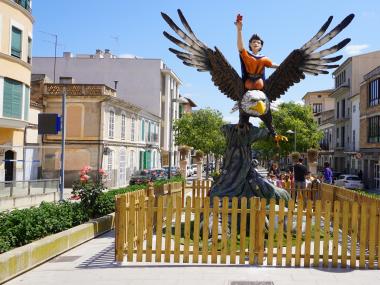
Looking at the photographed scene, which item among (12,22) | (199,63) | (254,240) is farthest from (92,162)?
(254,240)

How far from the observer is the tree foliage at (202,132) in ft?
153

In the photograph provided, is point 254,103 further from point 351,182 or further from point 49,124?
point 351,182

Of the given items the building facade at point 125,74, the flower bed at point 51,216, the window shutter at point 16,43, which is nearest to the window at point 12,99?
the window shutter at point 16,43

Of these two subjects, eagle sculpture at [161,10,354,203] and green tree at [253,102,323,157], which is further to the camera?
green tree at [253,102,323,157]

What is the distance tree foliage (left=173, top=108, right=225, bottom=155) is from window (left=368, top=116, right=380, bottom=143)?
560 inches

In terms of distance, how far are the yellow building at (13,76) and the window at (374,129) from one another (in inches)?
1082

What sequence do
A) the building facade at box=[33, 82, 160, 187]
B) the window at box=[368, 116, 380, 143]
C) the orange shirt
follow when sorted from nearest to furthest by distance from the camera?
the orange shirt, the building facade at box=[33, 82, 160, 187], the window at box=[368, 116, 380, 143]

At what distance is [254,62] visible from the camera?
11289 mm

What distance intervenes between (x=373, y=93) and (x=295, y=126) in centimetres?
1559

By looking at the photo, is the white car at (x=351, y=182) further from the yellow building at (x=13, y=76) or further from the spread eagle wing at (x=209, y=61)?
the spread eagle wing at (x=209, y=61)

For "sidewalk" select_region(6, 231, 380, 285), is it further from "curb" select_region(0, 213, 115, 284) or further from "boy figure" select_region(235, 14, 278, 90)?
"boy figure" select_region(235, 14, 278, 90)

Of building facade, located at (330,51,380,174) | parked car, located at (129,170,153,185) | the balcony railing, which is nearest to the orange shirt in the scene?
the balcony railing

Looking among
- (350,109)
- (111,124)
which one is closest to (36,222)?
(111,124)

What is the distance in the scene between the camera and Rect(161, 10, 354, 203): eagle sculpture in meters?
11.5
